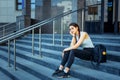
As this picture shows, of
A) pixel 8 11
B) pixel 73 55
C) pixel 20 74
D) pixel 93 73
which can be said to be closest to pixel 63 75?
pixel 73 55

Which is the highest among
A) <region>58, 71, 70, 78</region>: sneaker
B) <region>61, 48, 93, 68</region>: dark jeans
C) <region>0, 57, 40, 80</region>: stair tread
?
<region>61, 48, 93, 68</region>: dark jeans

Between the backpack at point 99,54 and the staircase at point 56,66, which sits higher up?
the backpack at point 99,54

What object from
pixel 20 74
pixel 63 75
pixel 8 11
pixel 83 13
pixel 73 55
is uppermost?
pixel 8 11

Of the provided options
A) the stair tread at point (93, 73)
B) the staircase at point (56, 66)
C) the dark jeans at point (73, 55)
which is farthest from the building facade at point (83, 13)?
the dark jeans at point (73, 55)

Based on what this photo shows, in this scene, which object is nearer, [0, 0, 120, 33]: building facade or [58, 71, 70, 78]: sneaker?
[58, 71, 70, 78]: sneaker

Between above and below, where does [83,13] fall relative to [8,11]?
below

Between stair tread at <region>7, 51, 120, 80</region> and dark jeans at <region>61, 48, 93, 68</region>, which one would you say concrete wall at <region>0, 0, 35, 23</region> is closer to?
stair tread at <region>7, 51, 120, 80</region>

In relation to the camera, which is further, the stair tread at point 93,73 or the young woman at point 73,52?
the young woman at point 73,52

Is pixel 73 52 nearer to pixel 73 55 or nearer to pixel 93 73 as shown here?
pixel 73 55

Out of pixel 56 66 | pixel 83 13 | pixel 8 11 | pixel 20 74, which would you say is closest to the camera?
pixel 56 66

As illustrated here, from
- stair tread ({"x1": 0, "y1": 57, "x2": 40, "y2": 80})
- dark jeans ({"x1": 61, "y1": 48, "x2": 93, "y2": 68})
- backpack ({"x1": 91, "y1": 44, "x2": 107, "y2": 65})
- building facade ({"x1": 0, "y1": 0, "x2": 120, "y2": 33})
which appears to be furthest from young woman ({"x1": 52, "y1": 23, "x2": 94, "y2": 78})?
building facade ({"x1": 0, "y1": 0, "x2": 120, "y2": 33})

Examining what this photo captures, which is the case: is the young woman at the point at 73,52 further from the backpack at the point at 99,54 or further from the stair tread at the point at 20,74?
the stair tread at the point at 20,74

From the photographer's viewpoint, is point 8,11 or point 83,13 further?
point 8,11

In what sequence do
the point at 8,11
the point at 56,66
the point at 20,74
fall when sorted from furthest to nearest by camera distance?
1. the point at 8,11
2. the point at 20,74
3. the point at 56,66
